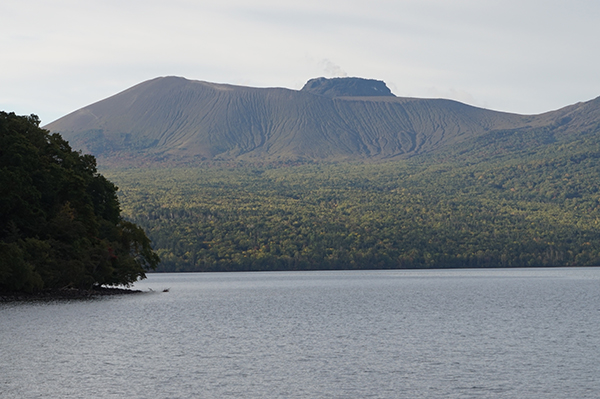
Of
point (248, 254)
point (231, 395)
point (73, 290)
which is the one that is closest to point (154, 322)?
point (73, 290)

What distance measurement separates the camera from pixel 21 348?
41.2 meters

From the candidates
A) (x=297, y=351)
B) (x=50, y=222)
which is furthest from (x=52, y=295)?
(x=297, y=351)

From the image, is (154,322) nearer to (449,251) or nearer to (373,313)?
(373,313)

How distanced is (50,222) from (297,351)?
3970cm

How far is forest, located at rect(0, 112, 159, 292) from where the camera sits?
6788 cm

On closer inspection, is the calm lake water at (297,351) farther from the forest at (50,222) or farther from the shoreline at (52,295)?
the forest at (50,222)

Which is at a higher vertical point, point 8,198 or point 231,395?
point 8,198

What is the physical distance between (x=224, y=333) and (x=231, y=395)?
22.0 meters

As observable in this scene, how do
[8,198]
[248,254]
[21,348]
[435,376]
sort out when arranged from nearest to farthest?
[435,376], [21,348], [8,198], [248,254]

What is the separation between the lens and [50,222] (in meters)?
72.9

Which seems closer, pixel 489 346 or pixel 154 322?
pixel 489 346

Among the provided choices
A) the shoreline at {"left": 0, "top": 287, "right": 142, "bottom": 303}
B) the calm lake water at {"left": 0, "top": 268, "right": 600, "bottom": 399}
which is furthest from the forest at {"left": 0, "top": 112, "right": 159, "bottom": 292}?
the calm lake water at {"left": 0, "top": 268, "right": 600, "bottom": 399}

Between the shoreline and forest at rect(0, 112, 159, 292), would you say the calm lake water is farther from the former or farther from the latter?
forest at rect(0, 112, 159, 292)

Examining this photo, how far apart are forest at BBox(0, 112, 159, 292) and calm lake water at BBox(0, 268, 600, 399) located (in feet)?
13.9
